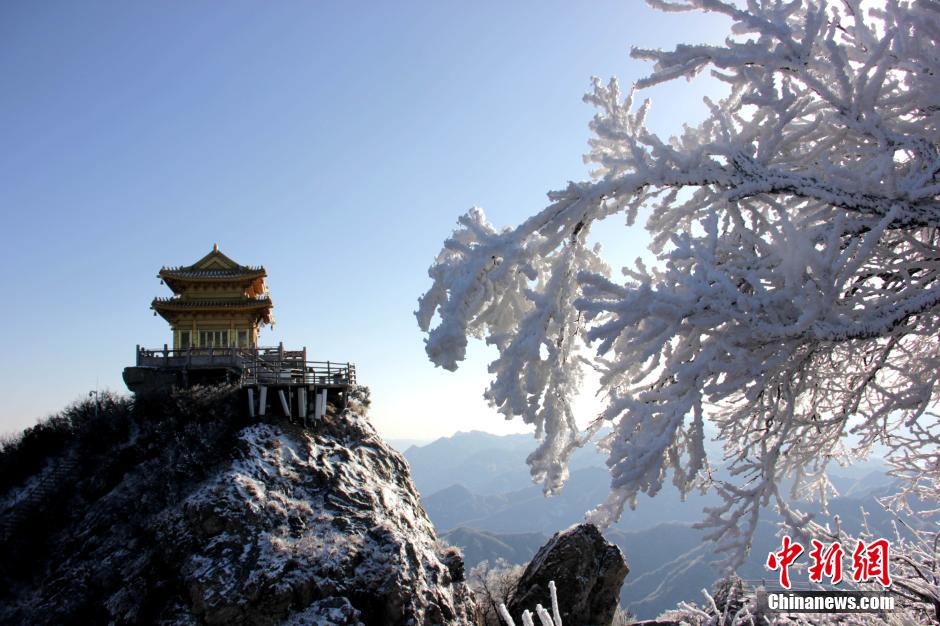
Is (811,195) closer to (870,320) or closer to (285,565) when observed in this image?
(870,320)

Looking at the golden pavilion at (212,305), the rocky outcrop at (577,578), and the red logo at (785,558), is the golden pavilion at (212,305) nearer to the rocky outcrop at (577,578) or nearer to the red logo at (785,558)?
the rocky outcrop at (577,578)

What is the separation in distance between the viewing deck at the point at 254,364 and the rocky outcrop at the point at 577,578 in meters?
10.3

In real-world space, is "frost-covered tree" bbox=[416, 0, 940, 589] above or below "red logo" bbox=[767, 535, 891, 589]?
above

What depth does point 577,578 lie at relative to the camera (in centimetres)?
1630

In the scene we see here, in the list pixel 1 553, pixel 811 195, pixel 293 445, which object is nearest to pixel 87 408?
pixel 1 553

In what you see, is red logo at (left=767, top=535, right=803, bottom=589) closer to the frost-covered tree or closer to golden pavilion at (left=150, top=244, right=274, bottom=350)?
the frost-covered tree

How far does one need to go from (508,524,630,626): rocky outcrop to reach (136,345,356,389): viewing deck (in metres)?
10.3

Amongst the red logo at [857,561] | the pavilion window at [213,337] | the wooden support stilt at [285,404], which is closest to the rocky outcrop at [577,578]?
the wooden support stilt at [285,404]

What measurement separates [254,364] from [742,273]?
2123 centimetres

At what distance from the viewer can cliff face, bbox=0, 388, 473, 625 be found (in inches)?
594

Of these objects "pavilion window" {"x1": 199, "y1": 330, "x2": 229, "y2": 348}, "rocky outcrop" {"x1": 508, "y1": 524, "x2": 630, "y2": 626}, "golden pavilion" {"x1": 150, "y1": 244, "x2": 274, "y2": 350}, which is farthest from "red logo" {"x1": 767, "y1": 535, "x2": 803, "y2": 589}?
"pavilion window" {"x1": 199, "y1": 330, "x2": 229, "y2": 348}

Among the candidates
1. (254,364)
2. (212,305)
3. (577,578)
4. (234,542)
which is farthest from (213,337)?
(577,578)

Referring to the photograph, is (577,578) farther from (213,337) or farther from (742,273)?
(213,337)

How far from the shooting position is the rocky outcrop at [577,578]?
52.4 feet
